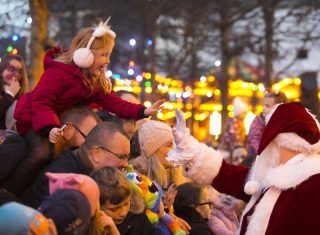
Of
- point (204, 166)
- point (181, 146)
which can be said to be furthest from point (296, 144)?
point (181, 146)

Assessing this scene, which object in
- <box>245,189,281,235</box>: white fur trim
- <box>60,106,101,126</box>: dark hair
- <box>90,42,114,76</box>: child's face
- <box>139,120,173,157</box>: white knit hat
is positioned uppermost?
<box>90,42,114,76</box>: child's face

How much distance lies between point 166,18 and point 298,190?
19.3 m

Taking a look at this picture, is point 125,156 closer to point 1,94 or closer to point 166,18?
point 1,94

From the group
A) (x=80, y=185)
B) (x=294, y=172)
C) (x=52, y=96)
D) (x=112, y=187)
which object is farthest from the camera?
(x=52, y=96)

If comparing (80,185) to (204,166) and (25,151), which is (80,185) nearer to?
(25,151)

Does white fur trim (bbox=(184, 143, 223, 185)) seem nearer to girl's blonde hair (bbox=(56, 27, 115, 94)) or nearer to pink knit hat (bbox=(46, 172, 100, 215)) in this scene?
girl's blonde hair (bbox=(56, 27, 115, 94))

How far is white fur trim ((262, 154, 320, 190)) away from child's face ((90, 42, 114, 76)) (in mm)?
1368

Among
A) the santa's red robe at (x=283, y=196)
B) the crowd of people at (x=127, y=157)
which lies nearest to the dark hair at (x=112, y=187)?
the crowd of people at (x=127, y=157)

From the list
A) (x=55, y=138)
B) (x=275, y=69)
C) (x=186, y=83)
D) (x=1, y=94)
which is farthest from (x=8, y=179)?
(x=186, y=83)

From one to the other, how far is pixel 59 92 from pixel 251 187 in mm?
1442

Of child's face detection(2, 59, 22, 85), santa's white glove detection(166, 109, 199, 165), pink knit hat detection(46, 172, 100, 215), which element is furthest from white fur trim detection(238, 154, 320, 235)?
child's face detection(2, 59, 22, 85)

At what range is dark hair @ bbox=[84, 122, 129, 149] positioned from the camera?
461 cm

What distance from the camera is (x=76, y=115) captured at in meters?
5.09

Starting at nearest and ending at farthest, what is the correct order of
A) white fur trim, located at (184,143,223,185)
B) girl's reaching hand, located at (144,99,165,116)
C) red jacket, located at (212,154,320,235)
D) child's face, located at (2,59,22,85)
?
red jacket, located at (212,154,320,235) → white fur trim, located at (184,143,223,185) → girl's reaching hand, located at (144,99,165,116) → child's face, located at (2,59,22,85)
